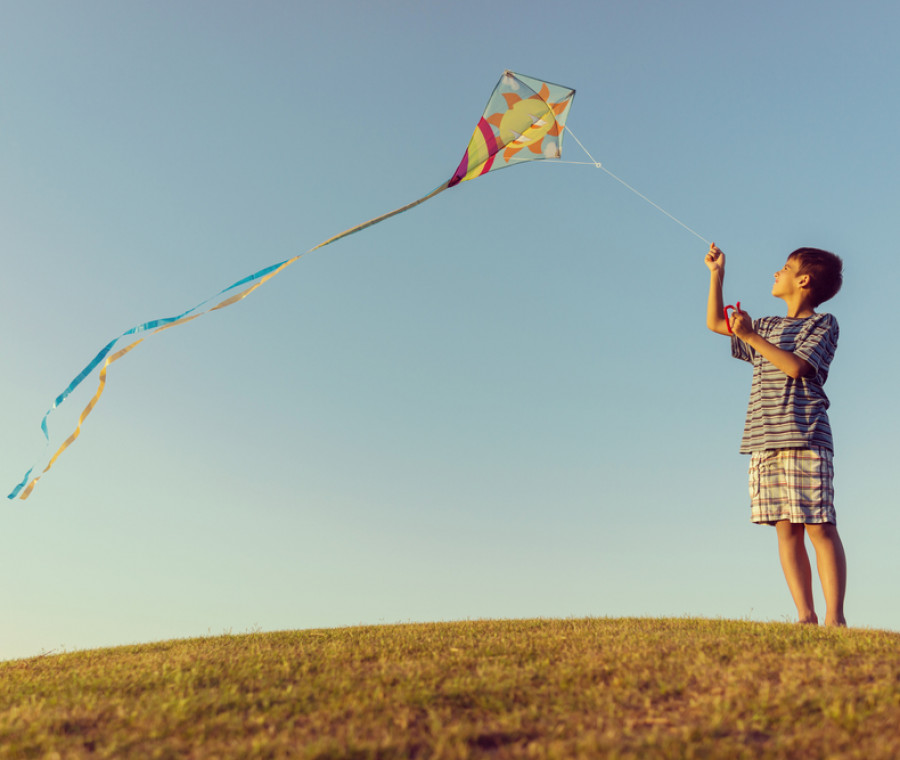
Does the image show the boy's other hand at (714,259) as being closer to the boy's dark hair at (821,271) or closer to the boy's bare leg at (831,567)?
the boy's dark hair at (821,271)

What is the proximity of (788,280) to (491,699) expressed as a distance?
17.2ft

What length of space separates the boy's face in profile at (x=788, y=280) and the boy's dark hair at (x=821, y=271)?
1.7 inches

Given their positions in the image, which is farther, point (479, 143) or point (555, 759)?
point (479, 143)

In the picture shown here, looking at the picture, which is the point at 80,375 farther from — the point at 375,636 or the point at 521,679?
the point at 521,679

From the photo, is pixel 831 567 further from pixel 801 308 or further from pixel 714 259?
pixel 714 259

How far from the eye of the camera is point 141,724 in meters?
4.15

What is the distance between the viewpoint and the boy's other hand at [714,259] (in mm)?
7133

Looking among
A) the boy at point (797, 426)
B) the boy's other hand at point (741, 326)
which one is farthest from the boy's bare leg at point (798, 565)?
the boy's other hand at point (741, 326)

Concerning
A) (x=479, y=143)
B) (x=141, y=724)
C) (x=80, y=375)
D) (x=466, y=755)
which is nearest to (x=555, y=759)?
(x=466, y=755)

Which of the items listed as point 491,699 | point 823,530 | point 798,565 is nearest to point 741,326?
point 823,530

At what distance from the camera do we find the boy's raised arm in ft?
23.4

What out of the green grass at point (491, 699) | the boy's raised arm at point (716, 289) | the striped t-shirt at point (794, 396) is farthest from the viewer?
the boy's raised arm at point (716, 289)

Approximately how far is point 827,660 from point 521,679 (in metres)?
2.02

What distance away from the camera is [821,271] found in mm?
7215
